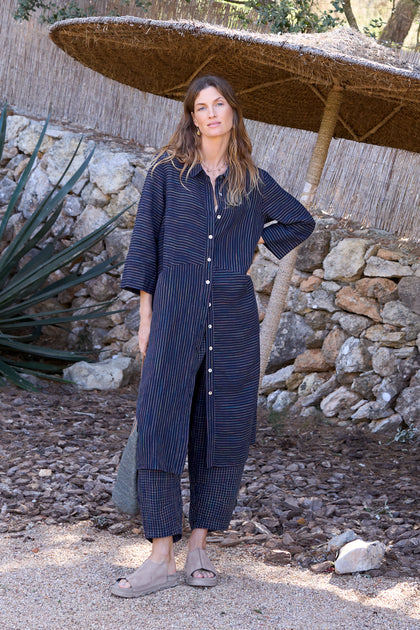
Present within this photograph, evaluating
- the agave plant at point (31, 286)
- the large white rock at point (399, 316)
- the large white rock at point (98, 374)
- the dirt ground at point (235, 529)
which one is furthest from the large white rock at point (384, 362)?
the agave plant at point (31, 286)

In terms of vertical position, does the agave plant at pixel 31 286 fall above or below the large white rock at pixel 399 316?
below

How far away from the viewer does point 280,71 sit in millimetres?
3539

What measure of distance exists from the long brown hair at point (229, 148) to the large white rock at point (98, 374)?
2.71 meters

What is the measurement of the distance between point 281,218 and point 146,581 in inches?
52.8

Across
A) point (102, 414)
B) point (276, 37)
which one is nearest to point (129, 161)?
point (102, 414)

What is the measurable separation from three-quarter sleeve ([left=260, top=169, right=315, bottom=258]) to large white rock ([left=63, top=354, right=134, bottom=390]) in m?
2.57

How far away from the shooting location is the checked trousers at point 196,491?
236 cm

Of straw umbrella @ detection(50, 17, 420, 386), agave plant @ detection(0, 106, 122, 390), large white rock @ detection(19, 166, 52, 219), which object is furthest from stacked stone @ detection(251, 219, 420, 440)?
large white rock @ detection(19, 166, 52, 219)

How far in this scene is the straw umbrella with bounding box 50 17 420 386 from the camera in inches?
118

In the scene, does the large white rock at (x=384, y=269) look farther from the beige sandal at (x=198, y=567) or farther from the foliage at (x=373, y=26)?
the beige sandal at (x=198, y=567)

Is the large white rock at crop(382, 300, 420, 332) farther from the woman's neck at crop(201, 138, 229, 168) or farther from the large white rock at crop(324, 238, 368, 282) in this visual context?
the woman's neck at crop(201, 138, 229, 168)

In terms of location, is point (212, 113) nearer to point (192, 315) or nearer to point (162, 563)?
point (192, 315)

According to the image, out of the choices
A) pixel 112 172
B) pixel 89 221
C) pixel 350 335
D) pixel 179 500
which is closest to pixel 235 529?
pixel 179 500

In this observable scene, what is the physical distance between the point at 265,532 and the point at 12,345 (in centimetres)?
250
